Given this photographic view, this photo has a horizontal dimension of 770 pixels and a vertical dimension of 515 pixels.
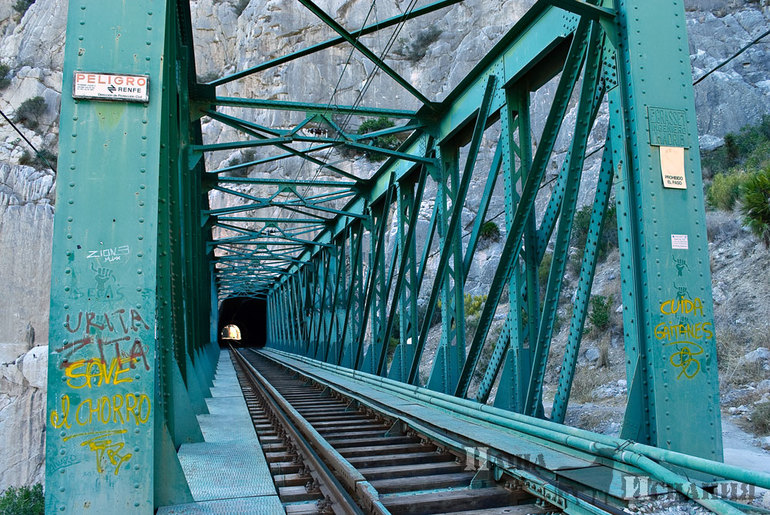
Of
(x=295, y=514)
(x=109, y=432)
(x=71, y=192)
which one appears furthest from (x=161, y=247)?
(x=295, y=514)

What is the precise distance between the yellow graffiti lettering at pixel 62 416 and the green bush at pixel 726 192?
19524mm

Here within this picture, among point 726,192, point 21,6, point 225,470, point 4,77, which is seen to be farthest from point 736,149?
point 21,6

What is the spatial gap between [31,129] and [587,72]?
187 feet

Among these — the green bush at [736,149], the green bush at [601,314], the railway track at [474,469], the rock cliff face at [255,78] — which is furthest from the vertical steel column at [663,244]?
the rock cliff face at [255,78]

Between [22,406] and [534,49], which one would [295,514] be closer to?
[534,49]

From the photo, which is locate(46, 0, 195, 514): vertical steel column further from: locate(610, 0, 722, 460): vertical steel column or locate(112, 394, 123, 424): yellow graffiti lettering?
locate(610, 0, 722, 460): vertical steel column

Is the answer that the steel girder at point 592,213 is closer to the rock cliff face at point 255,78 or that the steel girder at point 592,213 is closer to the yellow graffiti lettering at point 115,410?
the yellow graffiti lettering at point 115,410

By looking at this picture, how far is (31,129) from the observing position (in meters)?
51.6

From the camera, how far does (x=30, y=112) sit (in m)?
51.8

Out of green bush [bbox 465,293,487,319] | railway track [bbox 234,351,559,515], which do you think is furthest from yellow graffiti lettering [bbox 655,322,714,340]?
green bush [bbox 465,293,487,319]

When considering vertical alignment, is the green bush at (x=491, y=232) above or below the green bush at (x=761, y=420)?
above

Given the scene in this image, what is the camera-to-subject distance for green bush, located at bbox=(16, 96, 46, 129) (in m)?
51.8

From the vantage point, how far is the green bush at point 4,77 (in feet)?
176

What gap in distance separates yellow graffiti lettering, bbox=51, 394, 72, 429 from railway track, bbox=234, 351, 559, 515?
1546mm
